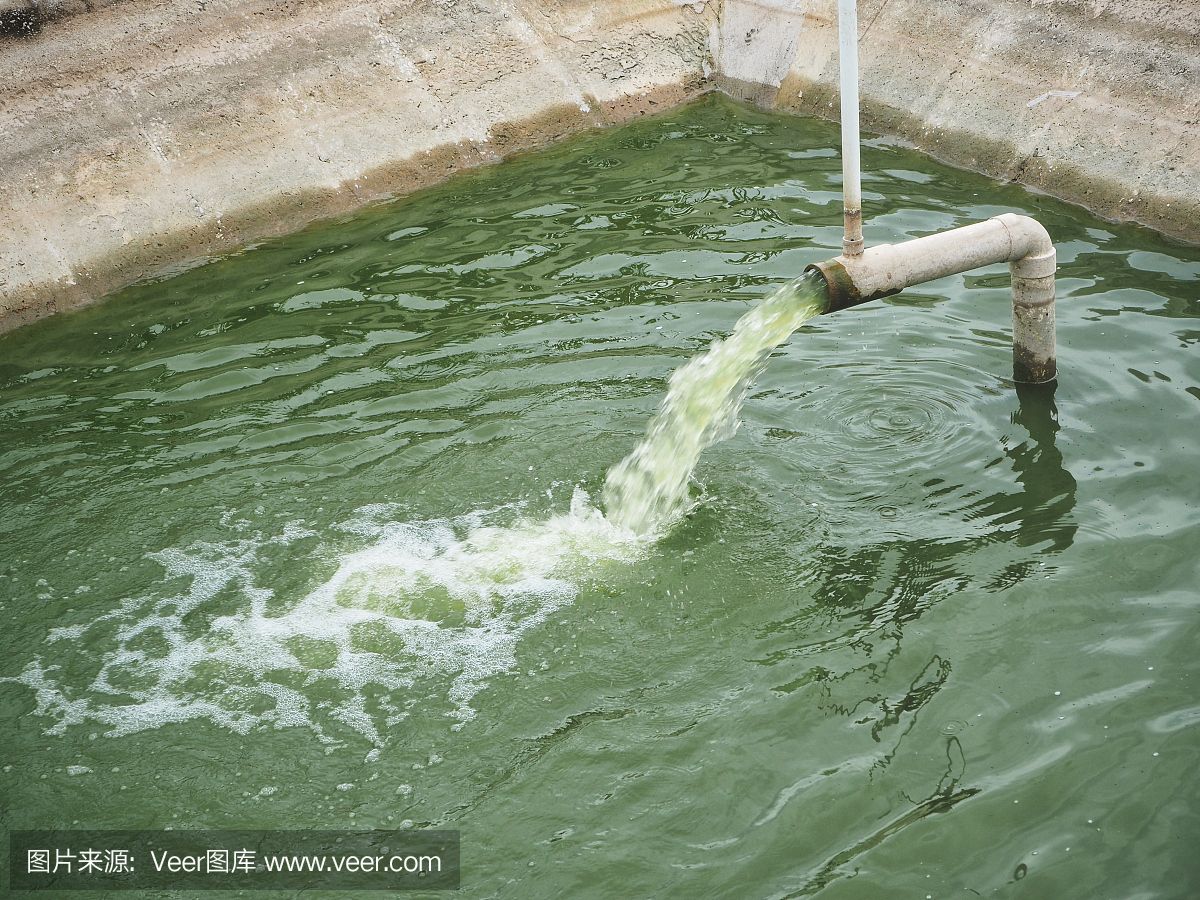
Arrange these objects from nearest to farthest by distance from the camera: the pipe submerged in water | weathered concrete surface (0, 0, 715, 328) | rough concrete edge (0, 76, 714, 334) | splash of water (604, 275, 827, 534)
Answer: the pipe submerged in water → splash of water (604, 275, 827, 534) → rough concrete edge (0, 76, 714, 334) → weathered concrete surface (0, 0, 715, 328)

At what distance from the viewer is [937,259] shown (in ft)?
19.3

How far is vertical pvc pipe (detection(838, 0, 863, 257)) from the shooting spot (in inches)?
211

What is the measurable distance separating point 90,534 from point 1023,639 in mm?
4725

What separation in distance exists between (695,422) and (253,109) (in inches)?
225

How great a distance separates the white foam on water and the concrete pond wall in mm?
4199

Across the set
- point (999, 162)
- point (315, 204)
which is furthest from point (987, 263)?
point (315, 204)

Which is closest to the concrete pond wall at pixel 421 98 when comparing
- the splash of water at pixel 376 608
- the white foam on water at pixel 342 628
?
the splash of water at pixel 376 608

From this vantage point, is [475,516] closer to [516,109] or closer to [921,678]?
[921,678]

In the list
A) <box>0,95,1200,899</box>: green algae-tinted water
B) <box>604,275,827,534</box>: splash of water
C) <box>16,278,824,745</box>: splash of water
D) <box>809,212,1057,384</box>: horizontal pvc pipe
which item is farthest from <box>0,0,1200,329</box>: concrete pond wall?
<box>16,278,824,745</box>: splash of water

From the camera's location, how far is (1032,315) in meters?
6.43

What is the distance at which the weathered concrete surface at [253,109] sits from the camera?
29.8ft

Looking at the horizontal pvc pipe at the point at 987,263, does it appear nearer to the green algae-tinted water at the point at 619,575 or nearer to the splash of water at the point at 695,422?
the splash of water at the point at 695,422

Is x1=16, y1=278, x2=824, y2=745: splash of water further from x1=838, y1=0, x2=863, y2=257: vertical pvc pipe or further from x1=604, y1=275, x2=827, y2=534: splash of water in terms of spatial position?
x1=838, y1=0, x2=863, y2=257: vertical pvc pipe

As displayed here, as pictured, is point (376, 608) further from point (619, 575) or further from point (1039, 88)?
point (1039, 88)
